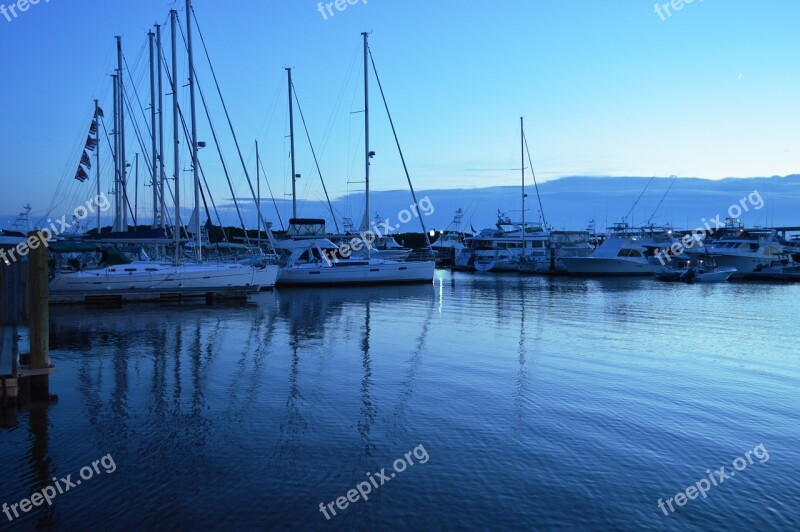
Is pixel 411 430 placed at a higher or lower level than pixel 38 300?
lower

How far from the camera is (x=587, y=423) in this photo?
10.6m

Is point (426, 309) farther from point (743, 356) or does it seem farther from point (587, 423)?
point (587, 423)

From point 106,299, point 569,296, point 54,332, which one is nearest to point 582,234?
point 569,296

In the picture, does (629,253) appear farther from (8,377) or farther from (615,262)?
(8,377)

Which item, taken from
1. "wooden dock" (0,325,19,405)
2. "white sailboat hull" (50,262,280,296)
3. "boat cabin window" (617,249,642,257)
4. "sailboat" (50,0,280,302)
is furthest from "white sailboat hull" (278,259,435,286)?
"wooden dock" (0,325,19,405)

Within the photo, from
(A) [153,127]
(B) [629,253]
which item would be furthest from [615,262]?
(A) [153,127]

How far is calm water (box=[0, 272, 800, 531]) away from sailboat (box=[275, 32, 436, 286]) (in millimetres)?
22838

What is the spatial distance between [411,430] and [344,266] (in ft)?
115

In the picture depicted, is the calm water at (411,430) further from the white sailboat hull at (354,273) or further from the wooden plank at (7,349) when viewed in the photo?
the white sailboat hull at (354,273)

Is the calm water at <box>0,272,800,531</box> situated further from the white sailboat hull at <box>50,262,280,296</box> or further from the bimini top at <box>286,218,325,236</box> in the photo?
the bimini top at <box>286,218,325,236</box>

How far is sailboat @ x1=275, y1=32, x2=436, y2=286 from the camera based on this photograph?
44281mm

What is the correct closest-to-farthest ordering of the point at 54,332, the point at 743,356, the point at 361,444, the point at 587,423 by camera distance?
1. the point at 361,444
2. the point at 587,423
3. the point at 743,356
4. the point at 54,332

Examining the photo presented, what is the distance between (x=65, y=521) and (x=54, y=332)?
1582cm

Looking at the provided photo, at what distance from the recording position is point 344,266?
44.8m
